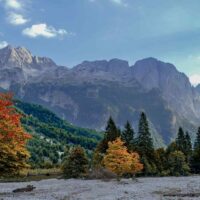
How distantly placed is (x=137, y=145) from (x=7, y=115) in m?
79.0

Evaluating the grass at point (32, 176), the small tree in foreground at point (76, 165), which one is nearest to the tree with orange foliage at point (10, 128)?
the grass at point (32, 176)

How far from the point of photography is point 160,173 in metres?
107

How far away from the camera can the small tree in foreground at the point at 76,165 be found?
98500 mm

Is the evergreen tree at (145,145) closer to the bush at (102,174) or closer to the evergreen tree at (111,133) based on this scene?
the evergreen tree at (111,133)

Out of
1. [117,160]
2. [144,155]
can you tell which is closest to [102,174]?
[117,160]

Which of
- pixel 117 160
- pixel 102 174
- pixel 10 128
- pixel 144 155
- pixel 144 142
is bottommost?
pixel 102 174

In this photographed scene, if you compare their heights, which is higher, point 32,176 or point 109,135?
point 109,135

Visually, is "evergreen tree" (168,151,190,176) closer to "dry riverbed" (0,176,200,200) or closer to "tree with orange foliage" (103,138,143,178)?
"tree with orange foliage" (103,138,143,178)

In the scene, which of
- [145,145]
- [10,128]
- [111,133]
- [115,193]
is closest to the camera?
[10,128]

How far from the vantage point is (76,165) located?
99312mm

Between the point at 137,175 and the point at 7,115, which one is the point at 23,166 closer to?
the point at 7,115

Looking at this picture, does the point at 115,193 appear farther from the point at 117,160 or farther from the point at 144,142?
the point at 144,142

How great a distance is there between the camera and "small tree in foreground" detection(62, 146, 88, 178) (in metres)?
98.5

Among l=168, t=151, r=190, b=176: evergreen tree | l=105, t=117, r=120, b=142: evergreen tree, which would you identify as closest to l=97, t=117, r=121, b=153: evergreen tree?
l=105, t=117, r=120, b=142: evergreen tree
